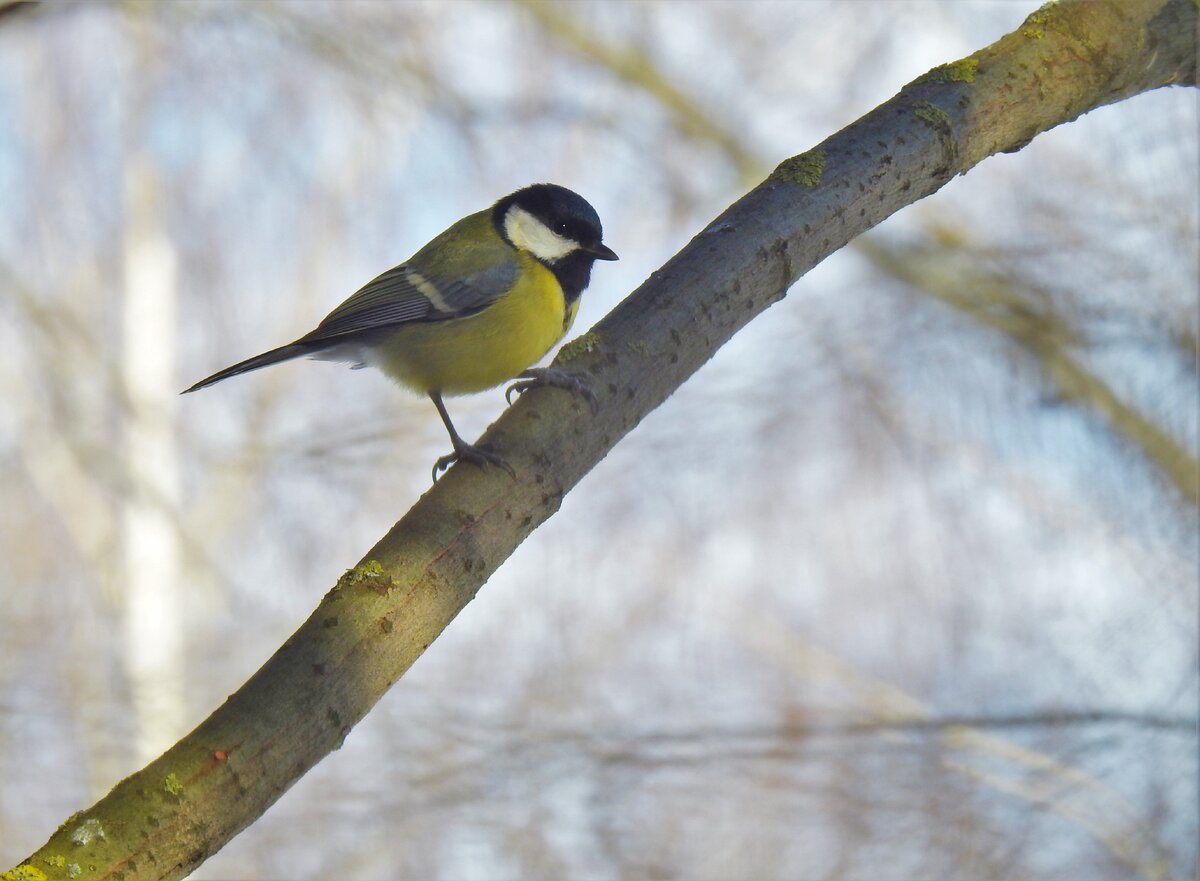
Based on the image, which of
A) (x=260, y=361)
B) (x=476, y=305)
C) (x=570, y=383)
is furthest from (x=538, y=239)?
(x=570, y=383)

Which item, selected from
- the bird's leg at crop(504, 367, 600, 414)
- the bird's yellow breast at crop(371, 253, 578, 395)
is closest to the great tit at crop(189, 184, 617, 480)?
the bird's yellow breast at crop(371, 253, 578, 395)

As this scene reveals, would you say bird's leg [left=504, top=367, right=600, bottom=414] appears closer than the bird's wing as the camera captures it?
Yes

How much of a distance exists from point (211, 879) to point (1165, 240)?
352 cm

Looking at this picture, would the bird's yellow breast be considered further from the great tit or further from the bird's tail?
the bird's tail

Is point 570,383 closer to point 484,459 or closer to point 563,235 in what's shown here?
point 484,459

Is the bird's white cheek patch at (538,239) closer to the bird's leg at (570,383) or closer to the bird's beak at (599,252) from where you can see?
the bird's beak at (599,252)

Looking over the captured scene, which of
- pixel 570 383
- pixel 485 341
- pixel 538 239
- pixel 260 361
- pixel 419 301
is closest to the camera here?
pixel 570 383

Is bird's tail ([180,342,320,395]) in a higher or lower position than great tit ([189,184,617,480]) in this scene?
lower

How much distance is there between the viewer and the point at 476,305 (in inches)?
105

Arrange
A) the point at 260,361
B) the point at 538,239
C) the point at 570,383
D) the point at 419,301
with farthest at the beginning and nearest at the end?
the point at 538,239 → the point at 419,301 → the point at 260,361 → the point at 570,383

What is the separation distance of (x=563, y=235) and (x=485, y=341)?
367 millimetres

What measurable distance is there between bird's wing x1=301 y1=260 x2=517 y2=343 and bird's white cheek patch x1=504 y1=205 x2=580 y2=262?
0.31 ft

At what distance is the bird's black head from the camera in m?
2.79

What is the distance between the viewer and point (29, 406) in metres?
5.82
